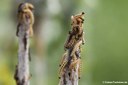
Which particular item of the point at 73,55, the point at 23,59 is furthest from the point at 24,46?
the point at 73,55

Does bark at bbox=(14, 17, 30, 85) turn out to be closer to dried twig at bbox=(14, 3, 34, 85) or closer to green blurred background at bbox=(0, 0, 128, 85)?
dried twig at bbox=(14, 3, 34, 85)

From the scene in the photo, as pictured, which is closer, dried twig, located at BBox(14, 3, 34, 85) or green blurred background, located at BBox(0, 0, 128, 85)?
dried twig, located at BBox(14, 3, 34, 85)

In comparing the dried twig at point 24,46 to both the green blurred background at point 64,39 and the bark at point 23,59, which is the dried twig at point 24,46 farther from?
the green blurred background at point 64,39

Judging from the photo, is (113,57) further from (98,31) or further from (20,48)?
(20,48)

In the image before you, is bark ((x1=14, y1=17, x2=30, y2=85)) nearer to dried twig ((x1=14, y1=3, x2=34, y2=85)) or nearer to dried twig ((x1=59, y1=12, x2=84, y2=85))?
dried twig ((x1=14, y1=3, x2=34, y2=85))

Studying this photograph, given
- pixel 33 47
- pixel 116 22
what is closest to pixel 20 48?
pixel 33 47

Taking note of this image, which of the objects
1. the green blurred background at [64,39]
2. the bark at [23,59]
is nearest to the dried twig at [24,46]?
the bark at [23,59]

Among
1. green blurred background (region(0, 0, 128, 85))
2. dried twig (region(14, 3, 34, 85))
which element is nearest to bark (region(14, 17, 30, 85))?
dried twig (region(14, 3, 34, 85))
